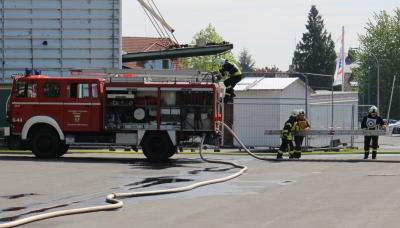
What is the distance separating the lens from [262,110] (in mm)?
27516

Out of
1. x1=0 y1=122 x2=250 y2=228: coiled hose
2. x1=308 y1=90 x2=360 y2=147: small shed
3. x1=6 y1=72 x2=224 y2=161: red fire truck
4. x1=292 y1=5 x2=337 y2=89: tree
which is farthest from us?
x1=292 y1=5 x2=337 y2=89: tree

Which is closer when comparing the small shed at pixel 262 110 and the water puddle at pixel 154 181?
the water puddle at pixel 154 181

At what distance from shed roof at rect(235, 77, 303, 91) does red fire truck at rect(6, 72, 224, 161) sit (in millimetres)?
6030

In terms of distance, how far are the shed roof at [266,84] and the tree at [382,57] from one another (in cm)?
3712

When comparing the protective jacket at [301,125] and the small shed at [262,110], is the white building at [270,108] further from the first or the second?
the protective jacket at [301,125]

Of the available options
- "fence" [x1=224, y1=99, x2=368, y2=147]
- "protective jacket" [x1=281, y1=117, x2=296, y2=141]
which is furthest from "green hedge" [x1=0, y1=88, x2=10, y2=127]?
"protective jacket" [x1=281, y1=117, x2=296, y2=141]

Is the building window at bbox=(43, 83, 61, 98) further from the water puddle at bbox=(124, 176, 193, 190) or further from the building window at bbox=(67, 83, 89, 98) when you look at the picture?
the water puddle at bbox=(124, 176, 193, 190)

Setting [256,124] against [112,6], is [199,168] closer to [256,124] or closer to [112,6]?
[256,124]

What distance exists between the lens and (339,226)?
33.2 ft

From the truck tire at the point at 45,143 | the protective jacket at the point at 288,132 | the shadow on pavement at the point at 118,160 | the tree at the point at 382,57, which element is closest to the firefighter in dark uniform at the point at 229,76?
the protective jacket at the point at 288,132

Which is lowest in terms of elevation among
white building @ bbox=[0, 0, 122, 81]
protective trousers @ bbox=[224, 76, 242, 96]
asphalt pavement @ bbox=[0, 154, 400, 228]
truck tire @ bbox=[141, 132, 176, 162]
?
asphalt pavement @ bbox=[0, 154, 400, 228]

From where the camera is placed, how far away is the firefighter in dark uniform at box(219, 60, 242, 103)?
75.7 ft

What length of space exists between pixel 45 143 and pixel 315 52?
85.6 meters

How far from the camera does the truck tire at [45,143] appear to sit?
22.2 metres
